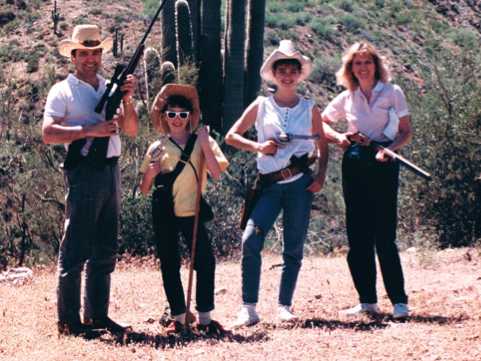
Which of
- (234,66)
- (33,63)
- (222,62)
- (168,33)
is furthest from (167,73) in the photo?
(33,63)

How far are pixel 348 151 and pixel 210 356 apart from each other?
2.07 meters

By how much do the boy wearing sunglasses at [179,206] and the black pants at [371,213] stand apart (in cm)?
113

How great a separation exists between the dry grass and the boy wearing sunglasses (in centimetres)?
27

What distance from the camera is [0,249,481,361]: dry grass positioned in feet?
15.4

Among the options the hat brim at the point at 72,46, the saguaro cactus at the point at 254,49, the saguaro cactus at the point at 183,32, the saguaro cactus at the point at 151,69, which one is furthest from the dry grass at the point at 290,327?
the saguaro cactus at the point at 254,49

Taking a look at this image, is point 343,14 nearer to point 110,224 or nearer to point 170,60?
point 170,60

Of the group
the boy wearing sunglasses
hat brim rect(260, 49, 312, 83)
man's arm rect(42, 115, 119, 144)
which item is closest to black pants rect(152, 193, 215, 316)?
the boy wearing sunglasses

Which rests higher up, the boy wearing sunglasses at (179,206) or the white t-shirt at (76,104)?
the white t-shirt at (76,104)

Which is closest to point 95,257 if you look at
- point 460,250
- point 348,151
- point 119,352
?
point 119,352

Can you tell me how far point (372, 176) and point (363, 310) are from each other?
3.78ft

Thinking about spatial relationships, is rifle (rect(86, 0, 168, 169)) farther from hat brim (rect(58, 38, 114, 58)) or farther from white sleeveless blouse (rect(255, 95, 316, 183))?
white sleeveless blouse (rect(255, 95, 316, 183))

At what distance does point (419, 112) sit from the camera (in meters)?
13.6

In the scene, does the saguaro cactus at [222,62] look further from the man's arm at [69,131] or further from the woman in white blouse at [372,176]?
the man's arm at [69,131]

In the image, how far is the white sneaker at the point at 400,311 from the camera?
18.0 ft
